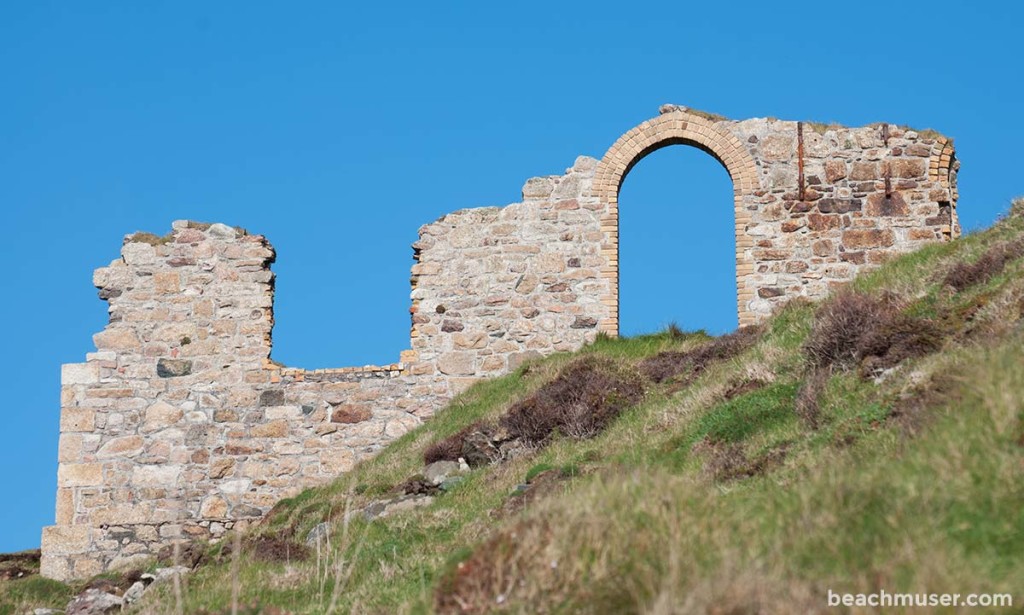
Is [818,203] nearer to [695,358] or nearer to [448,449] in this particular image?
[695,358]

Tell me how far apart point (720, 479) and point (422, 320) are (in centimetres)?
955

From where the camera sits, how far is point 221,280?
1869cm

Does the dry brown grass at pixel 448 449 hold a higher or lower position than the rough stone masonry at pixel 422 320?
lower

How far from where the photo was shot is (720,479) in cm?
930

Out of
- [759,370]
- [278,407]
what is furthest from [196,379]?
[759,370]

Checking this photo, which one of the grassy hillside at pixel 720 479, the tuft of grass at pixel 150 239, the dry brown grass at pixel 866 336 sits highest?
the tuft of grass at pixel 150 239

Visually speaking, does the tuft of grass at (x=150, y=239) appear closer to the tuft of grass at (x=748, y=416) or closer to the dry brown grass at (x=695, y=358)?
the dry brown grass at (x=695, y=358)

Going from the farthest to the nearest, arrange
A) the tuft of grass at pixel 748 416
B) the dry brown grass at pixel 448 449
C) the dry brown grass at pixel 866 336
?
the dry brown grass at pixel 448 449, the tuft of grass at pixel 748 416, the dry brown grass at pixel 866 336

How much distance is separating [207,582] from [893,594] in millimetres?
6913

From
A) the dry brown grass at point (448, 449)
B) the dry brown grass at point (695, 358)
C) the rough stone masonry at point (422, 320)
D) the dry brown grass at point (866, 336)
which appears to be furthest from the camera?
the rough stone masonry at point (422, 320)

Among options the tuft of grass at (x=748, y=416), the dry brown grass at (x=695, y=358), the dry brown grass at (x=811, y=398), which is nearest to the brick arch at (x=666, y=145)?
the dry brown grass at (x=695, y=358)

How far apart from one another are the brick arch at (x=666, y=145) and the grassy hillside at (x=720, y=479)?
1184mm

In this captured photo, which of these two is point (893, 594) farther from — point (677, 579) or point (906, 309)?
point (906, 309)

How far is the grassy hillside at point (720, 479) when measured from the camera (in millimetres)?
5926
